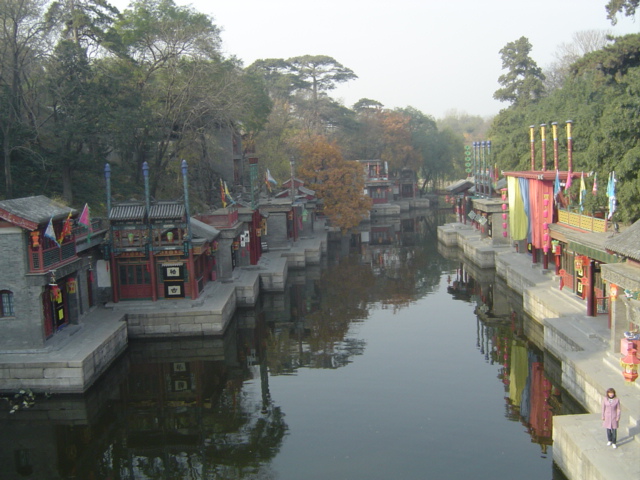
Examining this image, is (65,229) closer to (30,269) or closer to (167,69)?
(30,269)

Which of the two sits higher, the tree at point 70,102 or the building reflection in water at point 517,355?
the tree at point 70,102

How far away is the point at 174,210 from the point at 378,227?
4222 cm

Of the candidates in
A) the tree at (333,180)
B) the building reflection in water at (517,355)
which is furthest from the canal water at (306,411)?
the tree at (333,180)

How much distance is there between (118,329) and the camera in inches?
974

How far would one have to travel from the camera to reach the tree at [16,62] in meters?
29.8

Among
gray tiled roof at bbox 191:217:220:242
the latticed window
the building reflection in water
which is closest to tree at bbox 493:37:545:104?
the building reflection in water

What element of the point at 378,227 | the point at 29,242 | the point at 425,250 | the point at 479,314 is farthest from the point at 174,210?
the point at 378,227

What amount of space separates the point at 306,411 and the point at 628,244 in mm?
10311

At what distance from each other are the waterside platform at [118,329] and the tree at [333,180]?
58.4 feet

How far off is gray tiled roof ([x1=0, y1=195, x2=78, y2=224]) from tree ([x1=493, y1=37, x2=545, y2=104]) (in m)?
49.2

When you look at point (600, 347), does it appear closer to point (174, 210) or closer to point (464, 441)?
point (464, 441)

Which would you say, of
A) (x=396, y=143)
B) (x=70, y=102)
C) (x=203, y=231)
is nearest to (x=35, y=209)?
(x=203, y=231)

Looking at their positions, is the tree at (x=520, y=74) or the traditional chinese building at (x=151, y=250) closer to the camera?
the traditional chinese building at (x=151, y=250)

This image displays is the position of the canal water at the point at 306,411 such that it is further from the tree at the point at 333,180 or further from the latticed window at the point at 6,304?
the tree at the point at 333,180
